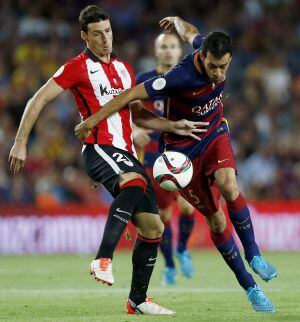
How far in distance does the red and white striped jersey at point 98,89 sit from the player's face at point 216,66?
833 mm

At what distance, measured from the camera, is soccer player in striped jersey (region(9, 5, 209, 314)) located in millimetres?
7719

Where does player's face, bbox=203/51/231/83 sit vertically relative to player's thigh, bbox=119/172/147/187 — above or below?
above

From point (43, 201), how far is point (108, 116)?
30.9 ft

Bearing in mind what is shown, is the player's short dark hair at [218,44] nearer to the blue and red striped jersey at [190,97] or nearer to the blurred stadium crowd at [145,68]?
the blue and red striped jersey at [190,97]

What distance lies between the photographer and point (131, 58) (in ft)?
64.1

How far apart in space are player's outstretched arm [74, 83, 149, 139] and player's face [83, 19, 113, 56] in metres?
0.55

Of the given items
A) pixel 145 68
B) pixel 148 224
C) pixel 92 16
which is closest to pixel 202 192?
pixel 148 224

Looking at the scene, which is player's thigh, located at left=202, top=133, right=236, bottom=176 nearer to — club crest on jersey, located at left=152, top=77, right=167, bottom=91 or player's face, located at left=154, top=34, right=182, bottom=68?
club crest on jersey, located at left=152, top=77, right=167, bottom=91

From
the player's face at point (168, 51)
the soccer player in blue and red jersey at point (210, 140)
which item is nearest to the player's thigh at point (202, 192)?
the soccer player in blue and red jersey at point (210, 140)

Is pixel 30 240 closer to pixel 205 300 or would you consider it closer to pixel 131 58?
pixel 131 58

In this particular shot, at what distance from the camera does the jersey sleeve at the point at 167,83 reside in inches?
313

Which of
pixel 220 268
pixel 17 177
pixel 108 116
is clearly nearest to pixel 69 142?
pixel 17 177

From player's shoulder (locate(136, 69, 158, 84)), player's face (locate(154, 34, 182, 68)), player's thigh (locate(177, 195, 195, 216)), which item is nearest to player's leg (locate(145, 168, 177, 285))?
player's thigh (locate(177, 195, 195, 216))

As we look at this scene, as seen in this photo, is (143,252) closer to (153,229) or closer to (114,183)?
(153,229)
